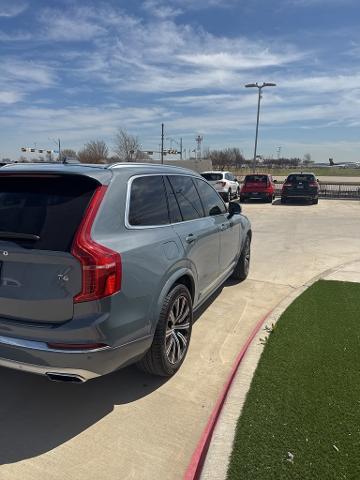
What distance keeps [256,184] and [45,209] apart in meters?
20.0

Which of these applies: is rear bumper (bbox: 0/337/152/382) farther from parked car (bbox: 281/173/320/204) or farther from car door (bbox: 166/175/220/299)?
parked car (bbox: 281/173/320/204)

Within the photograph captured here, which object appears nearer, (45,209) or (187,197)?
(45,209)

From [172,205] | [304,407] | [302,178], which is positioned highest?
[172,205]

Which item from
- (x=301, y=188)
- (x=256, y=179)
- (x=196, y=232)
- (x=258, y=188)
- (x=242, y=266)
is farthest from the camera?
(x=256, y=179)

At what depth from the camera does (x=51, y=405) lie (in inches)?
125

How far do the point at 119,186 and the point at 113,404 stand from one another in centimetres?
173

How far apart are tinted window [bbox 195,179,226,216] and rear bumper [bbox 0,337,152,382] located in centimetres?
239

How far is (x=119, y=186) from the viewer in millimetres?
3004

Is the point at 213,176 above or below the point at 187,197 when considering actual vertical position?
below

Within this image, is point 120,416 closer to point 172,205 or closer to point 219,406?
point 219,406

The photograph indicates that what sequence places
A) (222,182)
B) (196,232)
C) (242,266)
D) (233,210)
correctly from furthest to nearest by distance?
(222,182) → (242,266) → (233,210) → (196,232)

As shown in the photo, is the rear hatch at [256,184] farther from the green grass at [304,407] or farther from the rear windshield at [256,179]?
the green grass at [304,407]

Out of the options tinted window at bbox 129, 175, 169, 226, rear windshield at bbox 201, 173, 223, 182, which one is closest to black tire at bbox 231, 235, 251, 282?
tinted window at bbox 129, 175, 169, 226

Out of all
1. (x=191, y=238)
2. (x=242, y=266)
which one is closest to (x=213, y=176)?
(x=242, y=266)
